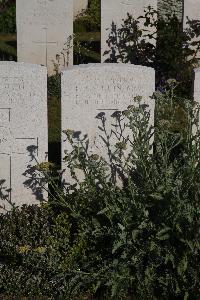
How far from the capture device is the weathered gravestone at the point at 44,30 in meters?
7.41

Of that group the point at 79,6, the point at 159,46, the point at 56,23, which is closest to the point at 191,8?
the point at 159,46

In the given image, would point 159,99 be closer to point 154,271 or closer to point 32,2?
point 154,271

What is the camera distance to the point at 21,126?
440cm

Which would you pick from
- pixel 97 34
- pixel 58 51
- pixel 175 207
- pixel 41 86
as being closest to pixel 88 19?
pixel 97 34

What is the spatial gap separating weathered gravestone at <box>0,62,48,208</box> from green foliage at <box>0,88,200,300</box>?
0.33 metres

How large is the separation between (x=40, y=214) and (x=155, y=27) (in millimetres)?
3916

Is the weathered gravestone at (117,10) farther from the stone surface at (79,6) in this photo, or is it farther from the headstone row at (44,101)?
the stone surface at (79,6)

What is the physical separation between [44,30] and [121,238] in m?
4.33

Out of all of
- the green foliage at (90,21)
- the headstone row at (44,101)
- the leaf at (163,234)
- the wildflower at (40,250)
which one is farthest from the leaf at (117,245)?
the green foliage at (90,21)

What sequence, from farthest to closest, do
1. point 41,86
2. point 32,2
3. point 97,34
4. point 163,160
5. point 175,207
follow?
point 97,34
point 32,2
point 41,86
point 163,160
point 175,207

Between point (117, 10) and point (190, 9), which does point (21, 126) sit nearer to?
point (117, 10)

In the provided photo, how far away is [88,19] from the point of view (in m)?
11.6

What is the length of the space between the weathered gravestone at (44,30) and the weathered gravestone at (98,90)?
127 inches

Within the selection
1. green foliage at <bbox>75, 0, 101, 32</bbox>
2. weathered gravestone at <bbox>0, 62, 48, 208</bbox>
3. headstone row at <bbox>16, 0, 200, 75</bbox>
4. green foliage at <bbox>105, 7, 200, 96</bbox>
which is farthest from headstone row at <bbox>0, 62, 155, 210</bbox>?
green foliage at <bbox>75, 0, 101, 32</bbox>
